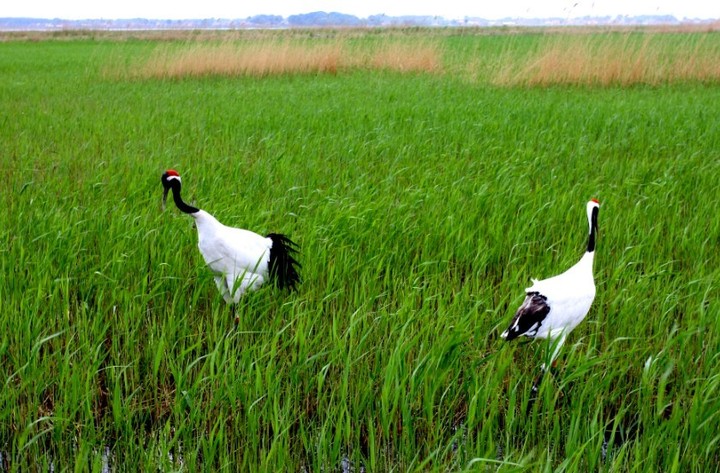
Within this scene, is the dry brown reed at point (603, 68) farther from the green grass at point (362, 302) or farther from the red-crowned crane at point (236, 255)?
the red-crowned crane at point (236, 255)

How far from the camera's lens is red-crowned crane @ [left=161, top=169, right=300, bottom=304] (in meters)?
3.31

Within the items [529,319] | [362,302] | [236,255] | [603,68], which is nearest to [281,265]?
[236,255]

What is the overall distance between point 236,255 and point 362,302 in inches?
27.7

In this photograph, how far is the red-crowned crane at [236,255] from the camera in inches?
130

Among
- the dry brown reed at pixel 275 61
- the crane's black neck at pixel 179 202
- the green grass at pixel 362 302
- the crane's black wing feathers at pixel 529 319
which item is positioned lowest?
the green grass at pixel 362 302

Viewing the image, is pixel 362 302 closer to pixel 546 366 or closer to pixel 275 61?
pixel 546 366

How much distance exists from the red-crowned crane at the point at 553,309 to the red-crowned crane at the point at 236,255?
4.25 feet

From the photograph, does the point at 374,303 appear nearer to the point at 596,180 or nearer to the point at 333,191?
the point at 333,191

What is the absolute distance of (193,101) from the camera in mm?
11000

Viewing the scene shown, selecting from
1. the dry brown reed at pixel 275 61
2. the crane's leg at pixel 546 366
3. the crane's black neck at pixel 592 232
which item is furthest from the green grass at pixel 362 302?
the dry brown reed at pixel 275 61

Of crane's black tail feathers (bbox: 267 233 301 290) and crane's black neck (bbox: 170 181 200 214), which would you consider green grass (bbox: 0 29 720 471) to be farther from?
crane's black neck (bbox: 170 181 200 214)

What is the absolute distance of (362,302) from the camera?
352cm

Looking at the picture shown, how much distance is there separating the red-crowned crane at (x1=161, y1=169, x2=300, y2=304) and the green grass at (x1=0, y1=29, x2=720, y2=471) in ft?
0.30

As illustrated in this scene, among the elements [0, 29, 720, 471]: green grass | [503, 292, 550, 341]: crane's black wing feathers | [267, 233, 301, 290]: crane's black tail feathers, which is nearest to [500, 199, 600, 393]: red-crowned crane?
[503, 292, 550, 341]: crane's black wing feathers
